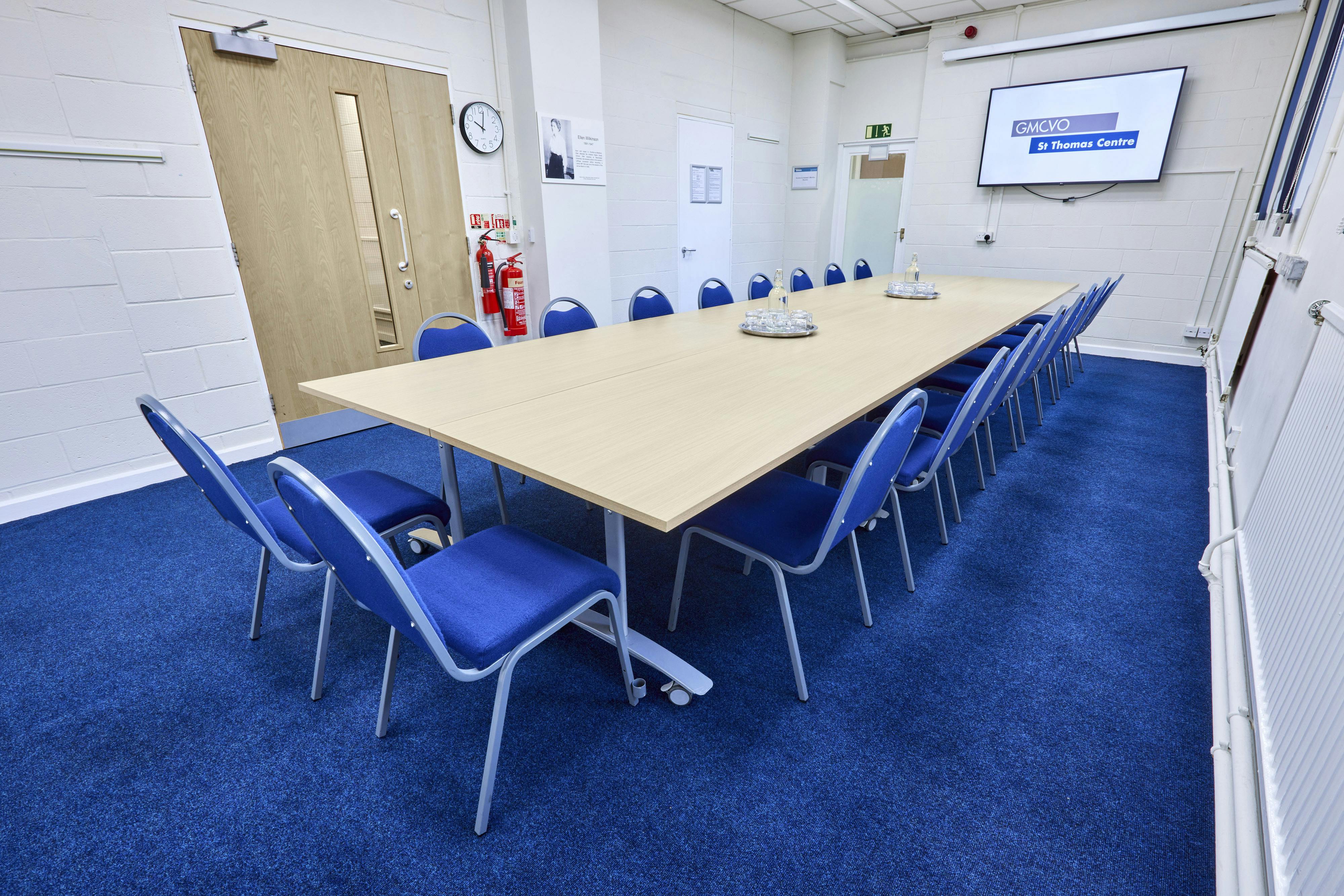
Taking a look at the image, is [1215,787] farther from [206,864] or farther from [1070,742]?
[206,864]

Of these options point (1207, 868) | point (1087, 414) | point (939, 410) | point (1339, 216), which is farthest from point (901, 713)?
point (1087, 414)

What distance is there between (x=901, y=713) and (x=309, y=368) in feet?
11.5

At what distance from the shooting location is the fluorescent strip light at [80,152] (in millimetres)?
2412

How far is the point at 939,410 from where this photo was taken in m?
2.61

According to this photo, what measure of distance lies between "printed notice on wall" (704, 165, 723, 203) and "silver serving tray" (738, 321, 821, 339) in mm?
3457

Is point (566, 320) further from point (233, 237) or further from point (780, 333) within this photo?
point (233, 237)

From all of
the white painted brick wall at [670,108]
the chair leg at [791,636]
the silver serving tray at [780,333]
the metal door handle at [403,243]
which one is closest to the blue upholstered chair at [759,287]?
the white painted brick wall at [670,108]

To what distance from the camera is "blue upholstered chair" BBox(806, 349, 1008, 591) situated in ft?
6.17

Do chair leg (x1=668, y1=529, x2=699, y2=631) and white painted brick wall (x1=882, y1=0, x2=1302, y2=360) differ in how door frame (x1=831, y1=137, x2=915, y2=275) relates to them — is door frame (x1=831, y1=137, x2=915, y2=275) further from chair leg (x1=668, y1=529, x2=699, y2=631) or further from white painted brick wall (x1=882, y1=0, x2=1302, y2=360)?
chair leg (x1=668, y1=529, x2=699, y2=631)

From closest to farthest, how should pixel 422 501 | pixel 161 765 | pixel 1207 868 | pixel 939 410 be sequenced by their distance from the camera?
pixel 1207 868
pixel 161 765
pixel 422 501
pixel 939 410

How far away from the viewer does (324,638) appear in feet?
5.28

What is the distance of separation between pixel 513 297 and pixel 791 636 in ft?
11.1

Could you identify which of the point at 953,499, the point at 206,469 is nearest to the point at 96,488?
the point at 206,469

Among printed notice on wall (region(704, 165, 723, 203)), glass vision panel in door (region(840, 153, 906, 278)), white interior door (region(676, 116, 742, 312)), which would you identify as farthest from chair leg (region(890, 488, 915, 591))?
glass vision panel in door (region(840, 153, 906, 278))
